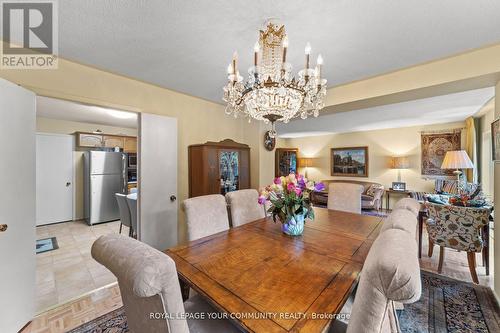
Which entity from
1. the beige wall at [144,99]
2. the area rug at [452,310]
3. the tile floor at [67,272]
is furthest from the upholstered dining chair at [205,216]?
the area rug at [452,310]

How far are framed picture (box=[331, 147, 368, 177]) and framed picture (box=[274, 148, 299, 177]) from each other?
1.31 metres

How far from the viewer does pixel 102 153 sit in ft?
15.1

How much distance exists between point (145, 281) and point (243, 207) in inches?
64.2

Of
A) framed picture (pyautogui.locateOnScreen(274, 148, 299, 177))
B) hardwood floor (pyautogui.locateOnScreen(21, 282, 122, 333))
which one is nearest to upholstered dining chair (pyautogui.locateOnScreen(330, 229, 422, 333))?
hardwood floor (pyautogui.locateOnScreen(21, 282, 122, 333))

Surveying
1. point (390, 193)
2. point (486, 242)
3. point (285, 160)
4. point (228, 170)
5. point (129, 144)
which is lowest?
point (486, 242)

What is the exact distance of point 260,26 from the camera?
1456mm

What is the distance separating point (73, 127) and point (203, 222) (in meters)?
4.74

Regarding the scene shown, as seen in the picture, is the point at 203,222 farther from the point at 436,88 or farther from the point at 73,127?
the point at 73,127

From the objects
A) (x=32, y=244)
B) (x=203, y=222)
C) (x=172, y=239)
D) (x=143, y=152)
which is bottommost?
(x=172, y=239)

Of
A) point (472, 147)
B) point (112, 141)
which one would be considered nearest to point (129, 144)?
point (112, 141)

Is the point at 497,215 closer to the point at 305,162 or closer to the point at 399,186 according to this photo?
the point at 399,186

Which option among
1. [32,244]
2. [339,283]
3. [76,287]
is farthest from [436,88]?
[76,287]

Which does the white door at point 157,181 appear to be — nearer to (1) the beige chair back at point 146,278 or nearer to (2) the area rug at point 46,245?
(1) the beige chair back at point 146,278

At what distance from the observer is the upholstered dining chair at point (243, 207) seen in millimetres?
2195
